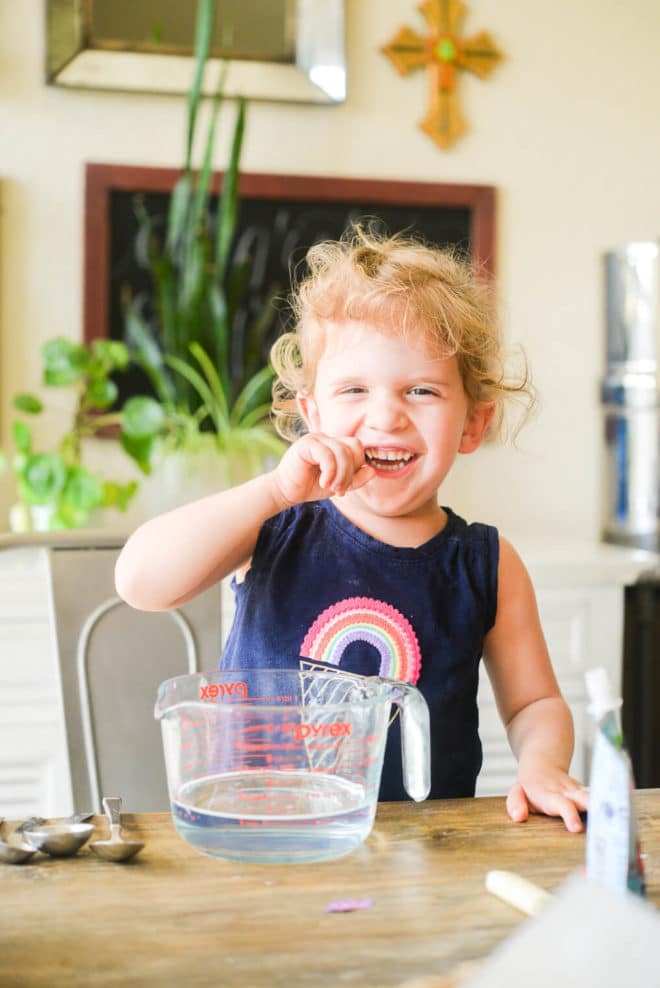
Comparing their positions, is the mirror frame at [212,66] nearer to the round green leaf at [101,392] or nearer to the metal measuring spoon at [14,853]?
the round green leaf at [101,392]

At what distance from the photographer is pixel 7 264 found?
7.27 ft

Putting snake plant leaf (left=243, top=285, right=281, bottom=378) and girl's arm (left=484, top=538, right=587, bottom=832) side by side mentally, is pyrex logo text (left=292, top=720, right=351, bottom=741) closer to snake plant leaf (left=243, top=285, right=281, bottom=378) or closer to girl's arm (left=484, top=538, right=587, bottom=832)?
girl's arm (left=484, top=538, right=587, bottom=832)

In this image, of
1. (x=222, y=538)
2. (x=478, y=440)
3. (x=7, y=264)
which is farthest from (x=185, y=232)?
(x=222, y=538)

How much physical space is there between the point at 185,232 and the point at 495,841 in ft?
5.38

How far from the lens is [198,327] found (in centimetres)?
218

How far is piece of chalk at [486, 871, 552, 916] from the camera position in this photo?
63 centimetres

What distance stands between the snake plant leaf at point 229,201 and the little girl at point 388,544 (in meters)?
1.06

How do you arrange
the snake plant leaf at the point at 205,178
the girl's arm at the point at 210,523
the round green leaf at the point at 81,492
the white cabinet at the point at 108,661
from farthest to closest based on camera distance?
the snake plant leaf at the point at 205,178 → the round green leaf at the point at 81,492 → the white cabinet at the point at 108,661 → the girl's arm at the point at 210,523

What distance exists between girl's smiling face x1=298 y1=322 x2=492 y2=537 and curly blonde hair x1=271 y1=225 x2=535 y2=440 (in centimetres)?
2

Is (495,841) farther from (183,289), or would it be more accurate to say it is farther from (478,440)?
(183,289)

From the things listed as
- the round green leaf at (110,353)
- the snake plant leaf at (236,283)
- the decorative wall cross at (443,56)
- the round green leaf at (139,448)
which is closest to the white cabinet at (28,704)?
the round green leaf at (139,448)

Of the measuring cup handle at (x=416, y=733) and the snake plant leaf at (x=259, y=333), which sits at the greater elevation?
the snake plant leaf at (x=259, y=333)

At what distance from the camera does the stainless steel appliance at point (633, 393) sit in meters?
2.39

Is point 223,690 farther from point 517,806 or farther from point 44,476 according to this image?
point 44,476
